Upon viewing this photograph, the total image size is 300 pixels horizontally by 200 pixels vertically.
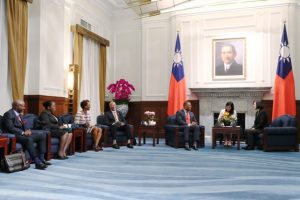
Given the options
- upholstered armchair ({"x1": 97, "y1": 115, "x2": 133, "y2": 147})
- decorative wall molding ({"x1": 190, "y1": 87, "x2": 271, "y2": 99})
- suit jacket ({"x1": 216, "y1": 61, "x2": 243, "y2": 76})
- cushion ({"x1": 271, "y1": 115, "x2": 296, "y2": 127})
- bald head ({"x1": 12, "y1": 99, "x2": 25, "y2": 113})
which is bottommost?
upholstered armchair ({"x1": 97, "y1": 115, "x2": 133, "y2": 147})

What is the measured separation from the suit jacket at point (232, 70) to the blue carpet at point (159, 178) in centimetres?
372

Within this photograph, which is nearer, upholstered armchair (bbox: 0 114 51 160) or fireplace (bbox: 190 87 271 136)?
upholstered armchair (bbox: 0 114 51 160)

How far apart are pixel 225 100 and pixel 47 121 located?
5.75 meters

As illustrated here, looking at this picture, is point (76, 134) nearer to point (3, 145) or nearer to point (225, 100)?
point (3, 145)

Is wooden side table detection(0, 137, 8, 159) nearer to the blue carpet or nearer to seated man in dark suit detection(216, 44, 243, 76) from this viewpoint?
the blue carpet

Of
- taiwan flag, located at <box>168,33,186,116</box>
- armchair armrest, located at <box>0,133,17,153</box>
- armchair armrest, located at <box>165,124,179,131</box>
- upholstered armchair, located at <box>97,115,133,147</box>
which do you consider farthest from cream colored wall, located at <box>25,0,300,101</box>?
armchair armrest, located at <box>0,133,17,153</box>

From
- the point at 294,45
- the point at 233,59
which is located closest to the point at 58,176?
the point at 233,59

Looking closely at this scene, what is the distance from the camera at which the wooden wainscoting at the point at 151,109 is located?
10.7 m

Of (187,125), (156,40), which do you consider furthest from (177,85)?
(187,125)

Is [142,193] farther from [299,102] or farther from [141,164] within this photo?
[299,102]

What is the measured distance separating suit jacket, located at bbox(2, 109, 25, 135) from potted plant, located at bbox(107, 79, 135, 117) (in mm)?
5208

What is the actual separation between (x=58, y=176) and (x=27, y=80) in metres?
3.43

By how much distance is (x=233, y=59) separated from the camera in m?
10.0

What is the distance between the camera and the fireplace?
382 inches
